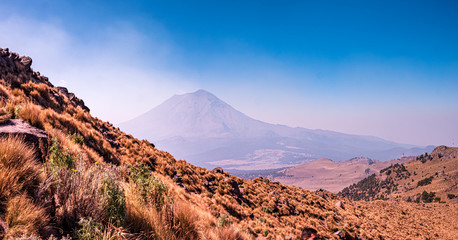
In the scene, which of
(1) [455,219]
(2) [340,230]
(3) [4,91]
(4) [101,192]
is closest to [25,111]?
(3) [4,91]

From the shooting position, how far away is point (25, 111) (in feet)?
21.6

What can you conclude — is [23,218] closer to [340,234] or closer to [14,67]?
[14,67]

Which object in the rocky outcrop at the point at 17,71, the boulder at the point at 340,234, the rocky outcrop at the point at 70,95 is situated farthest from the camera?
the rocky outcrop at the point at 70,95

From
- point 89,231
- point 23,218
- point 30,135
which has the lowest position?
point 89,231

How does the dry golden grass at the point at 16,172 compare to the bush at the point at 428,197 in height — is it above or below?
above

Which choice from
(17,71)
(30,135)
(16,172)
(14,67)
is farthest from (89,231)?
(14,67)

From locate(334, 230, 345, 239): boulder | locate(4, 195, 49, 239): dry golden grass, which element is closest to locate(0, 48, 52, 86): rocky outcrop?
locate(4, 195, 49, 239): dry golden grass

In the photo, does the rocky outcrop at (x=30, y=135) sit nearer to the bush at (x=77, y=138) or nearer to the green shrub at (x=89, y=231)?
the bush at (x=77, y=138)

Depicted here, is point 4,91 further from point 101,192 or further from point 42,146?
point 101,192

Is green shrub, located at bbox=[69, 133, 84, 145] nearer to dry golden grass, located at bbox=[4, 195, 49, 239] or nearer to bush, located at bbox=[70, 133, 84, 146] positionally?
bush, located at bbox=[70, 133, 84, 146]

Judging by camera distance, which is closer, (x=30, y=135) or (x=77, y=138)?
(x=30, y=135)

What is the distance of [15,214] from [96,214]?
97 cm

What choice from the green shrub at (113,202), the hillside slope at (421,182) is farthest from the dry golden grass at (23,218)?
the hillside slope at (421,182)

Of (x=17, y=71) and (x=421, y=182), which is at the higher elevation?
(x=17, y=71)
